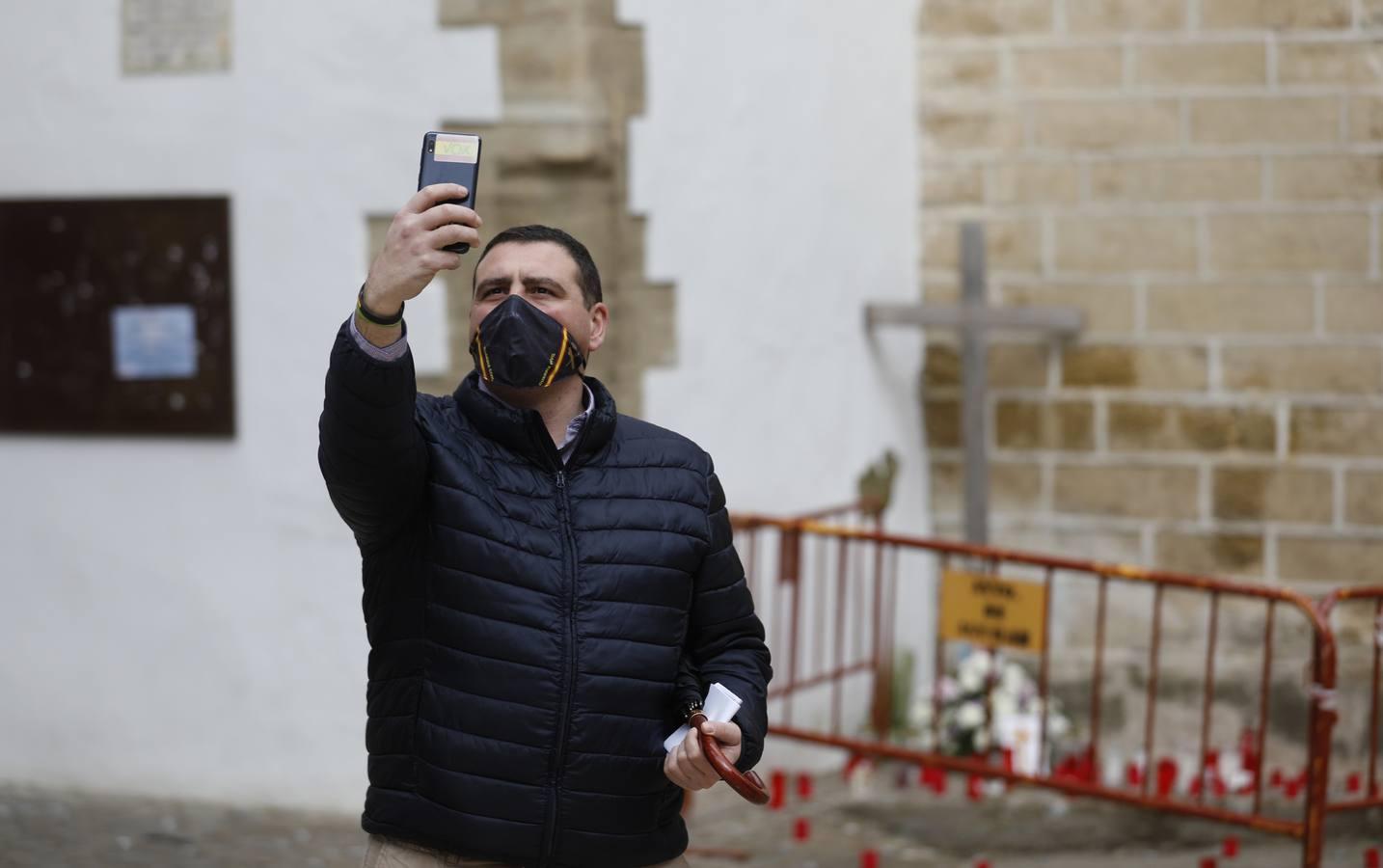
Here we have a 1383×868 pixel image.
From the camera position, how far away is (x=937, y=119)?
308 inches

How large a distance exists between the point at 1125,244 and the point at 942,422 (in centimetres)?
108

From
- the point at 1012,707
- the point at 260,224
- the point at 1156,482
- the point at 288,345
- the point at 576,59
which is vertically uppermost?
the point at 576,59

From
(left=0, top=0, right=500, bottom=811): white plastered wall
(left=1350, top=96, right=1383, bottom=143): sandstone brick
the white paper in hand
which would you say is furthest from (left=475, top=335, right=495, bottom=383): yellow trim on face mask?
(left=1350, top=96, right=1383, bottom=143): sandstone brick

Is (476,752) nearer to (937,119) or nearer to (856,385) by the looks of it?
(856,385)

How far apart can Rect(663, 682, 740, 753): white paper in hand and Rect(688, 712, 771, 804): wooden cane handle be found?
19 millimetres

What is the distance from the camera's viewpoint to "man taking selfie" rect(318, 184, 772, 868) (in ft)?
8.69

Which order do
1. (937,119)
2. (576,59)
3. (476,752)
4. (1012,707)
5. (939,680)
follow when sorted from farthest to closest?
(937,119) < (1012,707) < (939,680) < (576,59) < (476,752)

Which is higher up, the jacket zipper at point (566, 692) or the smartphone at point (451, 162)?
the smartphone at point (451, 162)

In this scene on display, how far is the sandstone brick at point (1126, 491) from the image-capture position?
754 centimetres

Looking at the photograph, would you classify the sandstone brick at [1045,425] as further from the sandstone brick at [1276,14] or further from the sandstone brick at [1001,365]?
the sandstone brick at [1276,14]

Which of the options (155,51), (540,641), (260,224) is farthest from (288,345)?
(540,641)

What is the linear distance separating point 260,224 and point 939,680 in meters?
2.73

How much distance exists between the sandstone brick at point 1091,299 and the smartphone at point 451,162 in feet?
17.6

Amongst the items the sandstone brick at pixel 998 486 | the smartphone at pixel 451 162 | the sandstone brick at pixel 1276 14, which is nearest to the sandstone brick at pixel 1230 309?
the sandstone brick at pixel 998 486
